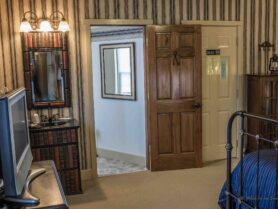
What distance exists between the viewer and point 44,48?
4344 millimetres

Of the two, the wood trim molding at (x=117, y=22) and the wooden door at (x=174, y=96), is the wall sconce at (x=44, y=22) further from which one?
the wooden door at (x=174, y=96)

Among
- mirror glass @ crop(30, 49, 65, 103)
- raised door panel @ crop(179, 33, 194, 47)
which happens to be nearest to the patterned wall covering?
mirror glass @ crop(30, 49, 65, 103)

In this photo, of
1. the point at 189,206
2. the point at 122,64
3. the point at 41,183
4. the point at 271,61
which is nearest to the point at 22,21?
the point at 122,64

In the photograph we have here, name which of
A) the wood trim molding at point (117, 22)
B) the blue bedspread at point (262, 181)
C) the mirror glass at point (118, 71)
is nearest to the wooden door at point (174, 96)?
the wood trim molding at point (117, 22)

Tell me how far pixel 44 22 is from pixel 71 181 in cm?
192

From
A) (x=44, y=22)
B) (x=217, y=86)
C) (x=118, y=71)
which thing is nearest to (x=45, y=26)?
(x=44, y=22)

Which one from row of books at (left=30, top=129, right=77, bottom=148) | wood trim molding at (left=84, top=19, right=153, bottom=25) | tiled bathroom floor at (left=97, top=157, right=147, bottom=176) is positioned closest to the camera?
row of books at (left=30, top=129, right=77, bottom=148)

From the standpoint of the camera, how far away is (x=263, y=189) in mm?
2736

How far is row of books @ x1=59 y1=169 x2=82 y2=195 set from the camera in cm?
407

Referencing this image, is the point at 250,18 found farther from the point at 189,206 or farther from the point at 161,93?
the point at 189,206

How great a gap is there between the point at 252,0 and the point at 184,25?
1318 millimetres

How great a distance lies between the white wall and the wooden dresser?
58.4 inches

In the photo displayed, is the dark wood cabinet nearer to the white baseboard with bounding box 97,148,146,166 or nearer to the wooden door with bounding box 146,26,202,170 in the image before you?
the wooden door with bounding box 146,26,202,170

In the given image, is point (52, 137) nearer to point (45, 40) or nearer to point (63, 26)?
point (45, 40)
